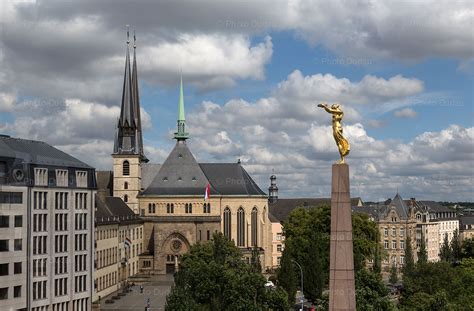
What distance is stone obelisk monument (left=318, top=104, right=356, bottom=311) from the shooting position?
127ft

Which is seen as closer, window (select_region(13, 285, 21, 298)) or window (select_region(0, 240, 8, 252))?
window (select_region(0, 240, 8, 252))

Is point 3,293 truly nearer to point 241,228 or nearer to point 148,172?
point 241,228

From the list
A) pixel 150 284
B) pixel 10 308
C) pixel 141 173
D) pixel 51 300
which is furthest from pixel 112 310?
pixel 141 173

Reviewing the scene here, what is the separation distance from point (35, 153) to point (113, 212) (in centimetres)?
4191

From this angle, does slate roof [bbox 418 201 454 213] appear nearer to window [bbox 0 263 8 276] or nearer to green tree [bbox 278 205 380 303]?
green tree [bbox 278 205 380 303]

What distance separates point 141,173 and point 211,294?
Result: 261ft

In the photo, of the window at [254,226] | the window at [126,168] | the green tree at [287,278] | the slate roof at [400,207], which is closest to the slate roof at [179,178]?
the window at [126,168]

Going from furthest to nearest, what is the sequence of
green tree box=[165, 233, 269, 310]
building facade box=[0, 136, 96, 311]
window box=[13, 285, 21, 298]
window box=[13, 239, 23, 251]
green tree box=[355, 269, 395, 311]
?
building facade box=[0, 136, 96, 311] < window box=[13, 239, 23, 251] < window box=[13, 285, 21, 298] < green tree box=[165, 233, 269, 310] < green tree box=[355, 269, 395, 311]

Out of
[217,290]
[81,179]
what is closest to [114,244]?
[81,179]

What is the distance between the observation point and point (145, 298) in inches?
3770

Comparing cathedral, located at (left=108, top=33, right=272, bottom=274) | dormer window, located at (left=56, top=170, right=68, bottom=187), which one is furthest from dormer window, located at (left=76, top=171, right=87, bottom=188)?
cathedral, located at (left=108, top=33, right=272, bottom=274)

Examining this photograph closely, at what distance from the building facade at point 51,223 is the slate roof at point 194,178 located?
5471 cm

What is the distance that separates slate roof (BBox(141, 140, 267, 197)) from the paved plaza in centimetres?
1795

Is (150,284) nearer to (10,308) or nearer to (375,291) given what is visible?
(10,308)
